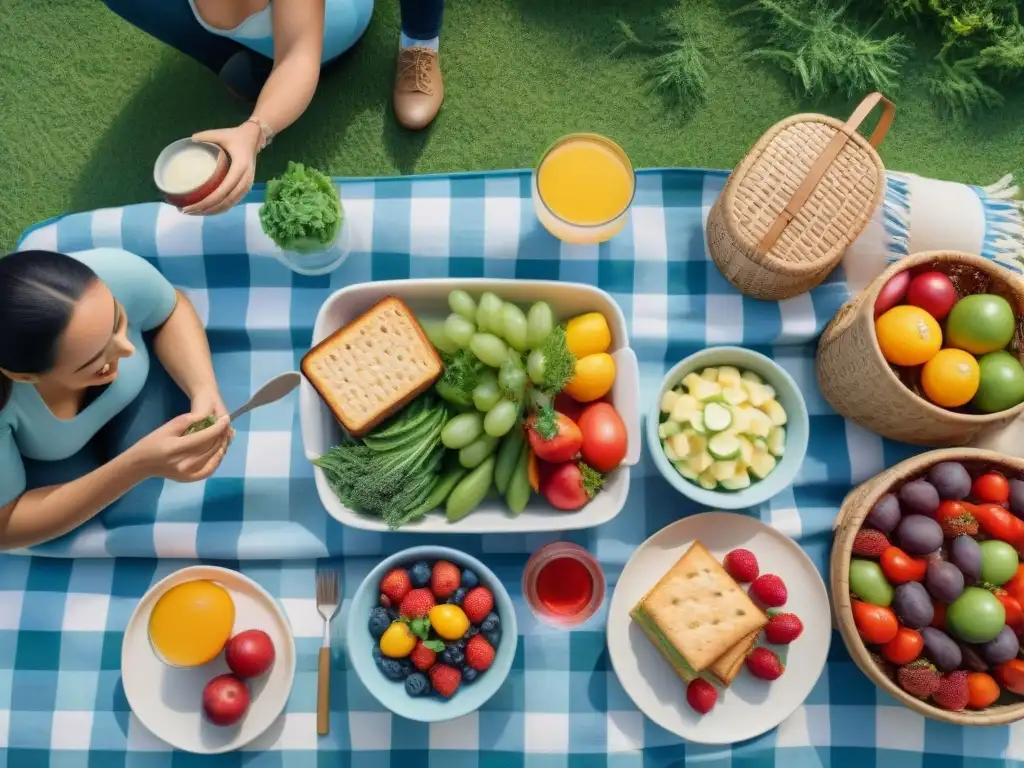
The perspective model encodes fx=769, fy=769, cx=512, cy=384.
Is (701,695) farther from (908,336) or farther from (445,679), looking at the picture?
(908,336)

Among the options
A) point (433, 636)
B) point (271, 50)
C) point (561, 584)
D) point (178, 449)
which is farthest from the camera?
point (271, 50)

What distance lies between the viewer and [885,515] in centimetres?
121

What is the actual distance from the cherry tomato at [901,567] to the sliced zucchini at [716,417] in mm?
331

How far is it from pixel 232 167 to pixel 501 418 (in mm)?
543

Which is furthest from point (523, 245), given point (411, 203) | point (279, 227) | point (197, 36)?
point (197, 36)

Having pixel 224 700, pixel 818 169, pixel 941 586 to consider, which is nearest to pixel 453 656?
pixel 224 700

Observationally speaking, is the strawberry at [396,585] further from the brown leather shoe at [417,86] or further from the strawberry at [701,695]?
the brown leather shoe at [417,86]

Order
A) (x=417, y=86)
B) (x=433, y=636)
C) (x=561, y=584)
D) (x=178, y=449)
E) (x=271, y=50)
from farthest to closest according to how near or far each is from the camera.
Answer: (x=417, y=86)
(x=271, y=50)
(x=561, y=584)
(x=433, y=636)
(x=178, y=449)

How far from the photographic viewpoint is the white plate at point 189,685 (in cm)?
122

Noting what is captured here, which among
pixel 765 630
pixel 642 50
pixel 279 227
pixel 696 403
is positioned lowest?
pixel 765 630

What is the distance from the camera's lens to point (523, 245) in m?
1.39

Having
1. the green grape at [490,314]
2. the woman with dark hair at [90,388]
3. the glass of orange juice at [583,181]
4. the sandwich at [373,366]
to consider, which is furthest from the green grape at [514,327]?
the woman with dark hair at [90,388]

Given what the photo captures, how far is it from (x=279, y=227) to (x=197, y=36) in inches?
20.4

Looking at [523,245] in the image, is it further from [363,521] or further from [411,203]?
[363,521]
